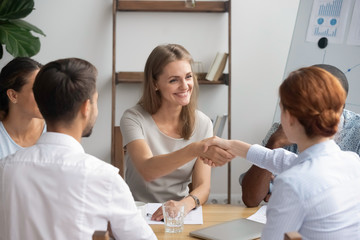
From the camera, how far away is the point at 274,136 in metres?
2.27

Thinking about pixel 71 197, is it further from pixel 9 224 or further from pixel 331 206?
pixel 331 206

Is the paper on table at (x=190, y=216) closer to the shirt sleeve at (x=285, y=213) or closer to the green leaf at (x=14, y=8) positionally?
the shirt sleeve at (x=285, y=213)

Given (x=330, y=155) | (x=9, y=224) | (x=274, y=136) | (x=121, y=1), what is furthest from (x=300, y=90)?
(x=121, y=1)

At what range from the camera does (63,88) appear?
1.32 metres

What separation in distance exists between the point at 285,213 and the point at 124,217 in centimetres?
42

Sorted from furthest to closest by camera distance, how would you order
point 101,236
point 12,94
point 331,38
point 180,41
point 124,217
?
point 180,41, point 331,38, point 12,94, point 124,217, point 101,236

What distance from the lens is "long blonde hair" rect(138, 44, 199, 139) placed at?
8.11 ft

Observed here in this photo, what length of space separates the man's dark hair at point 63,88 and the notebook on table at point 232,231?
0.59 meters

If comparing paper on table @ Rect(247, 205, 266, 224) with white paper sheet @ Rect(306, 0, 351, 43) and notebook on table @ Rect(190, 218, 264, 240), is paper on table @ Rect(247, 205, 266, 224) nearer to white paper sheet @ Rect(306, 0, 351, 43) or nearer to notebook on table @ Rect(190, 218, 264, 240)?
notebook on table @ Rect(190, 218, 264, 240)

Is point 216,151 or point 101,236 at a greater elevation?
point 101,236

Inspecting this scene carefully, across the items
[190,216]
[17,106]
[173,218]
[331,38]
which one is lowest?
[190,216]

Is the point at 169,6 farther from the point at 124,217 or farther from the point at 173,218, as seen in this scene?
the point at 124,217

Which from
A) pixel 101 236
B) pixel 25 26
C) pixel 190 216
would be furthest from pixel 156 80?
pixel 101 236

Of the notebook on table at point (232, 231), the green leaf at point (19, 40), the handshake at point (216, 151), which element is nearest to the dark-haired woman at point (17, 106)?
the handshake at point (216, 151)
